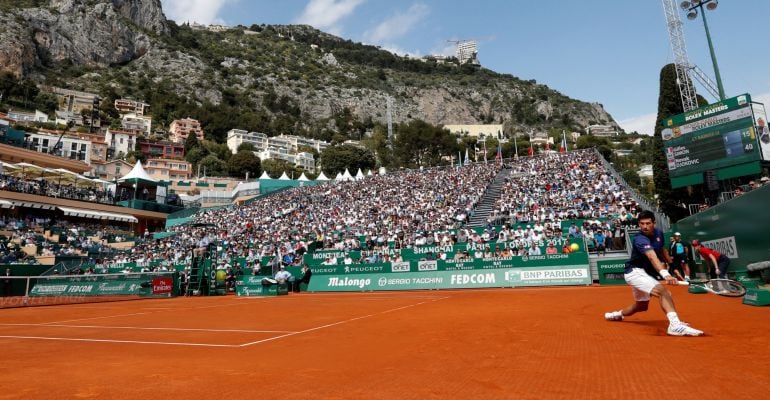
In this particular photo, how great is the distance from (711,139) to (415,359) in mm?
22008

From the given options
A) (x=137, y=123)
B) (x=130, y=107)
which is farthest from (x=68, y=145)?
(x=130, y=107)

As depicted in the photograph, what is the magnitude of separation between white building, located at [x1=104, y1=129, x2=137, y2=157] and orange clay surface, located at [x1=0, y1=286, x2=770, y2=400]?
110 m

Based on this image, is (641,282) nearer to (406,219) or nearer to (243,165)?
(406,219)

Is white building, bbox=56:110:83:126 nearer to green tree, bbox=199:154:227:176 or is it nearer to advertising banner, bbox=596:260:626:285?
green tree, bbox=199:154:227:176

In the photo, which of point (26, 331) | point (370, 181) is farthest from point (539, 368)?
point (370, 181)

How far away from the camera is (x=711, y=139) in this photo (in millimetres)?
21297

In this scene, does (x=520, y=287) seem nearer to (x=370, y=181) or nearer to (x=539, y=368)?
(x=539, y=368)

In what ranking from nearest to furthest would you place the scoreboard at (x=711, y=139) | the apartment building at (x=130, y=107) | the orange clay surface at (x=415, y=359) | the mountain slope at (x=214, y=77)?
the orange clay surface at (x=415, y=359)
the scoreboard at (x=711, y=139)
the apartment building at (x=130, y=107)
the mountain slope at (x=214, y=77)

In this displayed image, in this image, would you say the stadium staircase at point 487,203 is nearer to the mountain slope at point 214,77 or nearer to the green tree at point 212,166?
the green tree at point 212,166

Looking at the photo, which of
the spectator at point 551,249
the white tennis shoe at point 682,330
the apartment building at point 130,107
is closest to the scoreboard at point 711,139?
the spectator at point 551,249

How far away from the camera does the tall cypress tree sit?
34781 millimetres

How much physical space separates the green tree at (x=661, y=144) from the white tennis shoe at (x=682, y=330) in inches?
1291

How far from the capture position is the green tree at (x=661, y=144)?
34.8 metres

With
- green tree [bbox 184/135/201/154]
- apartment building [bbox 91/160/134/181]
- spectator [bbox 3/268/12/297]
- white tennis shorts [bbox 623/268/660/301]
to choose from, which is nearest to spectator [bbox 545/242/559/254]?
white tennis shorts [bbox 623/268/660/301]
